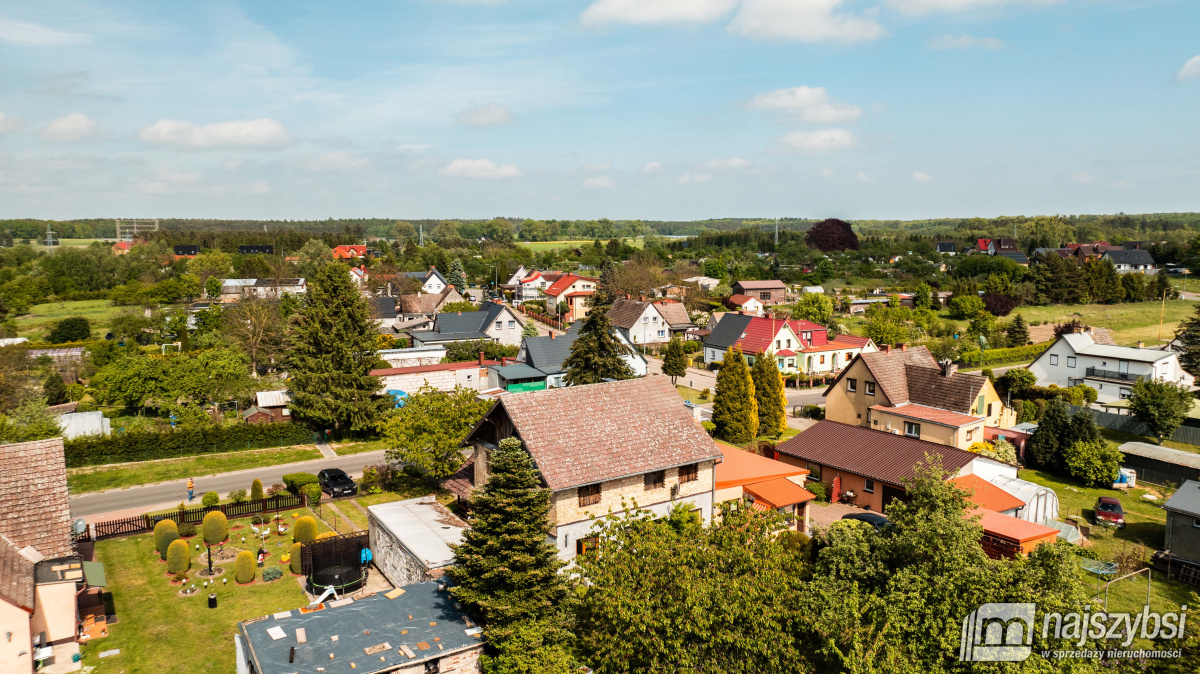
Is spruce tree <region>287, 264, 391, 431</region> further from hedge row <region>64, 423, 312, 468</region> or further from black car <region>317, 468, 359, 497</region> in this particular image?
black car <region>317, 468, 359, 497</region>

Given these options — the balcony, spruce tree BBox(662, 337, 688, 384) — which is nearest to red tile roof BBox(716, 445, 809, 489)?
spruce tree BBox(662, 337, 688, 384)

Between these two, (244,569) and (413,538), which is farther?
(244,569)

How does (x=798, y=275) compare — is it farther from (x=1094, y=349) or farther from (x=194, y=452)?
(x=194, y=452)

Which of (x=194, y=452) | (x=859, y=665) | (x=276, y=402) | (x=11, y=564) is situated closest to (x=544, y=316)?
(x=276, y=402)

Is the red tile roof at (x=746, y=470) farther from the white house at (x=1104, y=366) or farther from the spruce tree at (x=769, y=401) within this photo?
the white house at (x=1104, y=366)

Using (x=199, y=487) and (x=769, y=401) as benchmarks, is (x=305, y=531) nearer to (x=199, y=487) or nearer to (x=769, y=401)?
(x=199, y=487)

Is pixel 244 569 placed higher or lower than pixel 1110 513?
higher

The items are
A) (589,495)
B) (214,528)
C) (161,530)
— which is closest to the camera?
(589,495)

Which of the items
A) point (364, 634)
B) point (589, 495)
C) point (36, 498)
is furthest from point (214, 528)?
point (589, 495)
